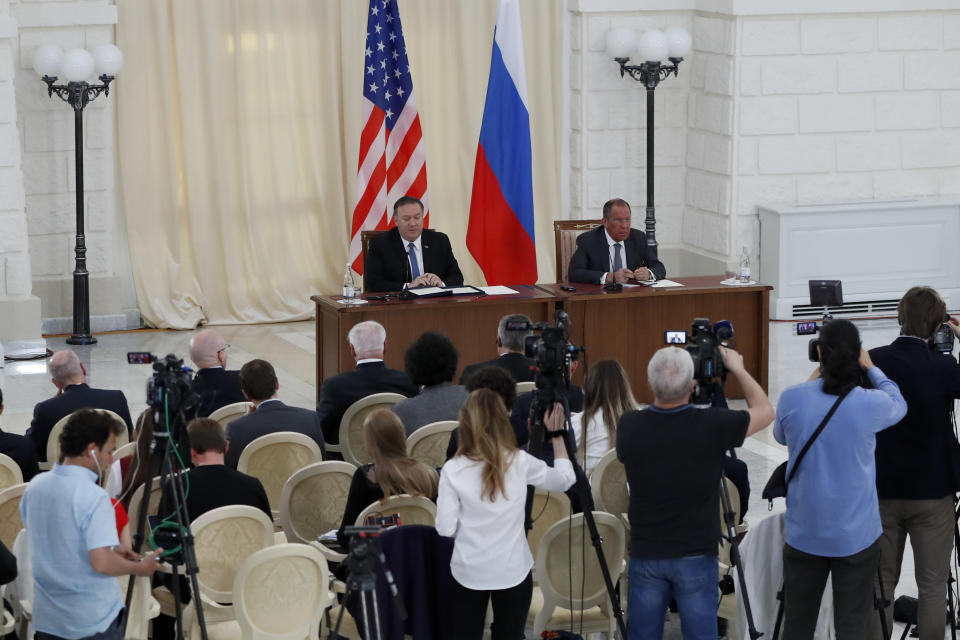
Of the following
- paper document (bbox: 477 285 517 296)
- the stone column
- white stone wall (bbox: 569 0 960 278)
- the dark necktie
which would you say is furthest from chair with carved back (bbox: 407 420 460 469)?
white stone wall (bbox: 569 0 960 278)

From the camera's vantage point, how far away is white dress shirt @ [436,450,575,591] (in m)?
4.08

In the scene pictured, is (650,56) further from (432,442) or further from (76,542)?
(76,542)

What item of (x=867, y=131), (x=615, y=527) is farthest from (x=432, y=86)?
(x=615, y=527)

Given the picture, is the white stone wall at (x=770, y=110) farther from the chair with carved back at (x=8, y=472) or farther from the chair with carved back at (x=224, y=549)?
the chair with carved back at (x=224, y=549)

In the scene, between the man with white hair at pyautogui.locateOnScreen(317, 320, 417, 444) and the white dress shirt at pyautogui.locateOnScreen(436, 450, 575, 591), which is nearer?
the white dress shirt at pyautogui.locateOnScreen(436, 450, 575, 591)

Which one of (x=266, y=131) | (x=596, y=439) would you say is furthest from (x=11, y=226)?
(x=596, y=439)

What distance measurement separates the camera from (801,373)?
969cm

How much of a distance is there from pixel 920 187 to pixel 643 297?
4.55 meters

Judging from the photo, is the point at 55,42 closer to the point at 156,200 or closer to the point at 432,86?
the point at 156,200

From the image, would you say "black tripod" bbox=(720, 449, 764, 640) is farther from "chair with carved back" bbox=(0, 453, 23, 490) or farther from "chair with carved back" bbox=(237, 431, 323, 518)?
"chair with carved back" bbox=(0, 453, 23, 490)

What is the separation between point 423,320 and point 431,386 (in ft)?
7.03

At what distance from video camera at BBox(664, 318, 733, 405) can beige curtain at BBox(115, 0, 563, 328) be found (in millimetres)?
7436

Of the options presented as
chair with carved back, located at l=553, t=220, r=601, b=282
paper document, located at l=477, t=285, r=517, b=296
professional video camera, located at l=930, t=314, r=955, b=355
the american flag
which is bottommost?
paper document, located at l=477, t=285, r=517, b=296

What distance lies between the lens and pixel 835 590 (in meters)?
4.41
